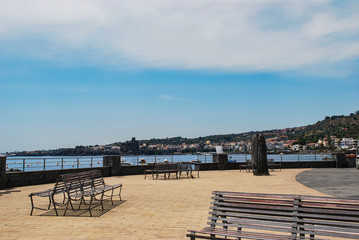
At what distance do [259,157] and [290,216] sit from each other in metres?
15.5

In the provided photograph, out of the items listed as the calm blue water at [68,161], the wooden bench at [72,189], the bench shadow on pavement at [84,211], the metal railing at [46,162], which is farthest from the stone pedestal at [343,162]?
the wooden bench at [72,189]

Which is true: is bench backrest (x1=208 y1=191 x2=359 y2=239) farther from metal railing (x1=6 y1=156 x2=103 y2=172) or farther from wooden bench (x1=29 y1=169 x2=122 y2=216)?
metal railing (x1=6 y1=156 x2=103 y2=172)

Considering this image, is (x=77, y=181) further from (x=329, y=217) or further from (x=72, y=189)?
(x=329, y=217)

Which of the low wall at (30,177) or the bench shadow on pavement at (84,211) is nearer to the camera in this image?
the bench shadow on pavement at (84,211)

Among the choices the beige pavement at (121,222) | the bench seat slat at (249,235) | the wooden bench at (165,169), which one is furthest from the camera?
the wooden bench at (165,169)

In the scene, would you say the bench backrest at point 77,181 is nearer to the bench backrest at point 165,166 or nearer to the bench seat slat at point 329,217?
the bench seat slat at point 329,217

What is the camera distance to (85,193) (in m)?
8.34

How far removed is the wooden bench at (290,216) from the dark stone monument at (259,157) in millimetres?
14773

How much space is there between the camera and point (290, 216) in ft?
14.9

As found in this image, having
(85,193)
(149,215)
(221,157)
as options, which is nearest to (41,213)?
(85,193)

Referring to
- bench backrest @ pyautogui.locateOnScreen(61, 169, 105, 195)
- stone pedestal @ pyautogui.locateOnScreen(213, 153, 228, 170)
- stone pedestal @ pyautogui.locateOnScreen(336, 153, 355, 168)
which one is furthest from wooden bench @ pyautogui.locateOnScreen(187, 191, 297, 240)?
stone pedestal @ pyautogui.locateOnScreen(336, 153, 355, 168)

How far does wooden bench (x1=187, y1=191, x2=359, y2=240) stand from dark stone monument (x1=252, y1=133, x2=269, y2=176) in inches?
582

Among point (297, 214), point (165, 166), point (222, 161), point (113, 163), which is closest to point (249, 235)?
point (297, 214)

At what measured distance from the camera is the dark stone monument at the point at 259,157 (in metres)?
19.5
